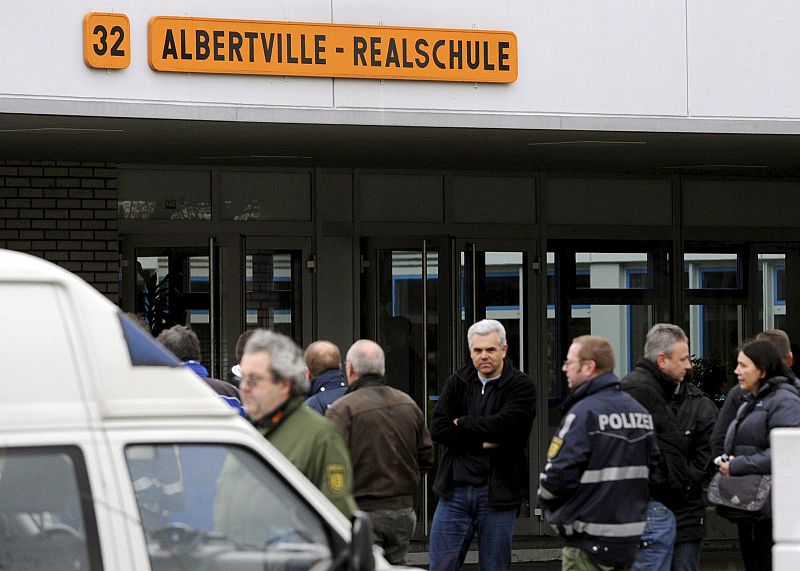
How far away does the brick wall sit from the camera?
11336 mm

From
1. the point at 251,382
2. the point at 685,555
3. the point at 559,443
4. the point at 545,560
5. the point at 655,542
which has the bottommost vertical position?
the point at 545,560

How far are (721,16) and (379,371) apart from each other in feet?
13.4

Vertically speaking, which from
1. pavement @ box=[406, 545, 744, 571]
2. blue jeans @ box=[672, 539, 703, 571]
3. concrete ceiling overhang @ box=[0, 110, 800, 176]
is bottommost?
pavement @ box=[406, 545, 744, 571]

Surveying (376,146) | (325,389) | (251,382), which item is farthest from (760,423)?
(376,146)

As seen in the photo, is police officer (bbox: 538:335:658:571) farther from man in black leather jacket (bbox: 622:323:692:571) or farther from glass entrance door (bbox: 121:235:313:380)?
glass entrance door (bbox: 121:235:313:380)

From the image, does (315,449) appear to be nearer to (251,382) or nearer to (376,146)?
(251,382)

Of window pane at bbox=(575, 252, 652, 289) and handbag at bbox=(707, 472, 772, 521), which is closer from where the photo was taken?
handbag at bbox=(707, 472, 772, 521)

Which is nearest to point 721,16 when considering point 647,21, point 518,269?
point 647,21

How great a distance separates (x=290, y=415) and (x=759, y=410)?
351cm

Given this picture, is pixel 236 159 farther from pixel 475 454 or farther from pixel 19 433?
pixel 19 433

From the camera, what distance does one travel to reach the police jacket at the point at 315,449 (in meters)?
5.12

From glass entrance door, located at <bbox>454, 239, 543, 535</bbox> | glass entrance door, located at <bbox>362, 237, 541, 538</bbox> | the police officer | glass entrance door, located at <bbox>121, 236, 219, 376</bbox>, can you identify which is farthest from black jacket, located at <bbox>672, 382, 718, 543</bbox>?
glass entrance door, located at <bbox>121, 236, 219, 376</bbox>

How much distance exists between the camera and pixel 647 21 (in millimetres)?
9750

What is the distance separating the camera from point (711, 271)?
13.3m
